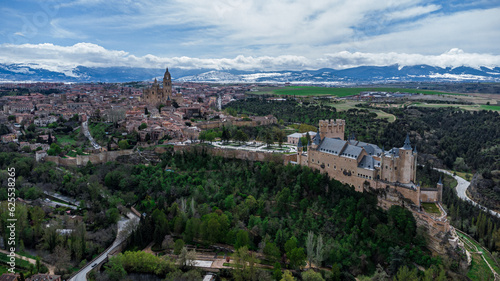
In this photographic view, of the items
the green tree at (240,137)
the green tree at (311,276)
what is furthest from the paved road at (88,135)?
the green tree at (311,276)

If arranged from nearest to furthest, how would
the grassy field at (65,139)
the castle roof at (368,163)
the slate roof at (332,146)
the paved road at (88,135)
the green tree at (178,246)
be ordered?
the green tree at (178,246) → the castle roof at (368,163) → the slate roof at (332,146) → the paved road at (88,135) → the grassy field at (65,139)

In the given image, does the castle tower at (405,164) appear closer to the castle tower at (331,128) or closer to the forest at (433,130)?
the castle tower at (331,128)

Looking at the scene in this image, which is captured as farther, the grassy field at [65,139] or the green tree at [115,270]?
the grassy field at [65,139]

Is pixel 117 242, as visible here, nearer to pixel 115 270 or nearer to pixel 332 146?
pixel 115 270

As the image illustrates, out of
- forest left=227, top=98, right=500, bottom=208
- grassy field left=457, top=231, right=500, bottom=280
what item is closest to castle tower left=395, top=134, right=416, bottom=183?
grassy field left=457, top=231, right=500, bottom=280

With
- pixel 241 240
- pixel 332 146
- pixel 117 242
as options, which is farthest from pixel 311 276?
pixel 117 242

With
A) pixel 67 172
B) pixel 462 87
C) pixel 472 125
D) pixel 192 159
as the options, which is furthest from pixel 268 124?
pixel 462 87
